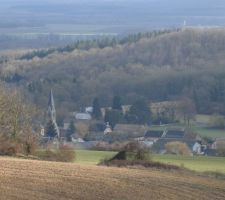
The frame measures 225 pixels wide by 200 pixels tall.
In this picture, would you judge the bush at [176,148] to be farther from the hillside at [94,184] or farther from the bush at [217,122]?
the hillside at [94,184]

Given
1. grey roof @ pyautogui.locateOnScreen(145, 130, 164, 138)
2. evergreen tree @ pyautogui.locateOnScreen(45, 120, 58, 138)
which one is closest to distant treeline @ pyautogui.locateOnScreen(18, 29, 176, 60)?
grey roof @ pyautogui.locateOnScreen(145, 130, 164, 138)

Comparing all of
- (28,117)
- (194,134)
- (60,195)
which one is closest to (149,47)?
(194,134)

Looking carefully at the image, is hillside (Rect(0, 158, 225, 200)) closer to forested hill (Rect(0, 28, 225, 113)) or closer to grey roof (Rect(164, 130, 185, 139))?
grey roof (Rect(164, 130, 185, 139))

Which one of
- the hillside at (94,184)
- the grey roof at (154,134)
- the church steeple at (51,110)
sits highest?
the hillside at (94,184)

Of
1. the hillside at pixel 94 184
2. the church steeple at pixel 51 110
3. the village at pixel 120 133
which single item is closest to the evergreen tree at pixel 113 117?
the village at pixel 120 133

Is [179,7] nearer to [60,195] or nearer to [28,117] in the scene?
[28,117]

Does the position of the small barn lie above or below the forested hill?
below

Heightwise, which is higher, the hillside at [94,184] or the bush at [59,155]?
the hillside at [94,184]
